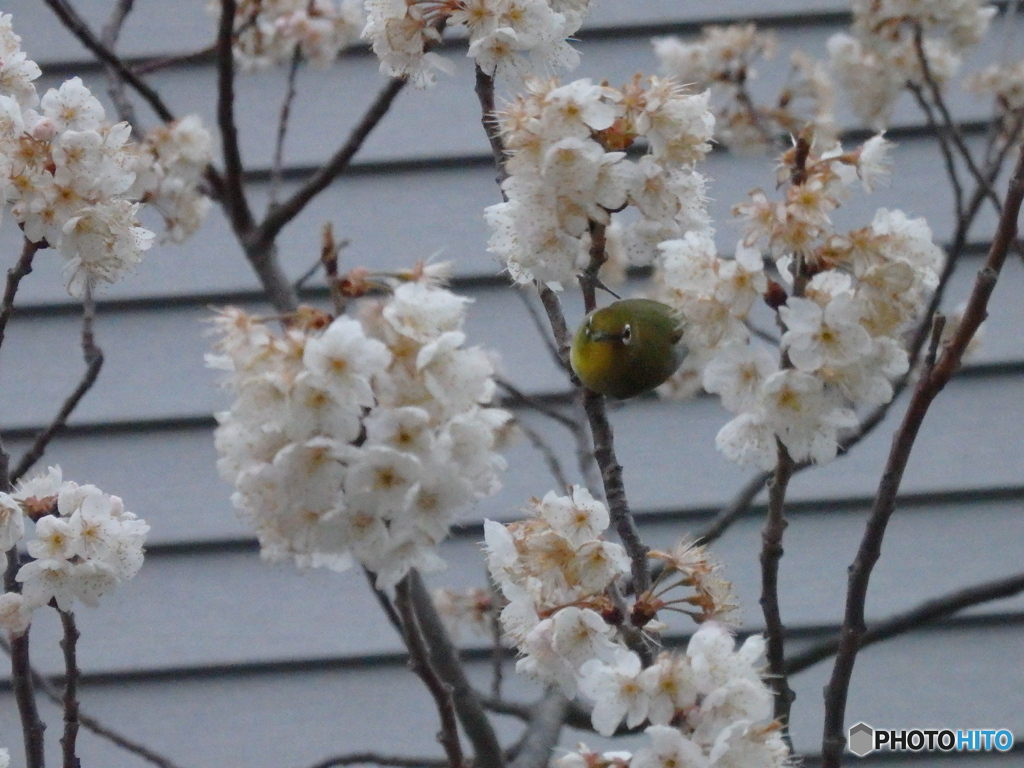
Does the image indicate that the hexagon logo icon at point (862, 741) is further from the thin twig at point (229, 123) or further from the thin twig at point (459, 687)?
the thin twig at point (229, 123)

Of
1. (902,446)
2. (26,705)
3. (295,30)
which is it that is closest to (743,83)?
(295,30)

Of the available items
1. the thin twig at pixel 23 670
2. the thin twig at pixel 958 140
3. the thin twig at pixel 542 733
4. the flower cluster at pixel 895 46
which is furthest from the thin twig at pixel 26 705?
the flower cluster at pixel 895 46

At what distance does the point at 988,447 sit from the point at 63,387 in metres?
2.09

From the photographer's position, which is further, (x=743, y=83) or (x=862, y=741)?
(x=743, y=83)

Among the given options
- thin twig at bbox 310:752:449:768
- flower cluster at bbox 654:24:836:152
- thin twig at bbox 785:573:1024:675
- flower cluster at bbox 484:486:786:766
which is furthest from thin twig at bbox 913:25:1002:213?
thin twig at bbox 310:752:449:768

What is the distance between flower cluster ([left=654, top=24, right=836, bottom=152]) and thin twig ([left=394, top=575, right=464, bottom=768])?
1697mm

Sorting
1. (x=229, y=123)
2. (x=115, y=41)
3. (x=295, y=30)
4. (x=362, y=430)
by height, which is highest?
(x=295, y=30)

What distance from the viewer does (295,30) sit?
2156mm

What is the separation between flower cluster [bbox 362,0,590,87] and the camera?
106cm

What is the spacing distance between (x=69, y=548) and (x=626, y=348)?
0.58 metres

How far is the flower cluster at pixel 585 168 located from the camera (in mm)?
947

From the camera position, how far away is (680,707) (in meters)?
0.84

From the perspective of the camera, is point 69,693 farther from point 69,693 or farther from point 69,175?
point 69,175

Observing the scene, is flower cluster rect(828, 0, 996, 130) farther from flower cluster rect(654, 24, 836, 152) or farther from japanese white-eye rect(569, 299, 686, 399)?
japanese white-eye rect(569, 299, 686, 399)
